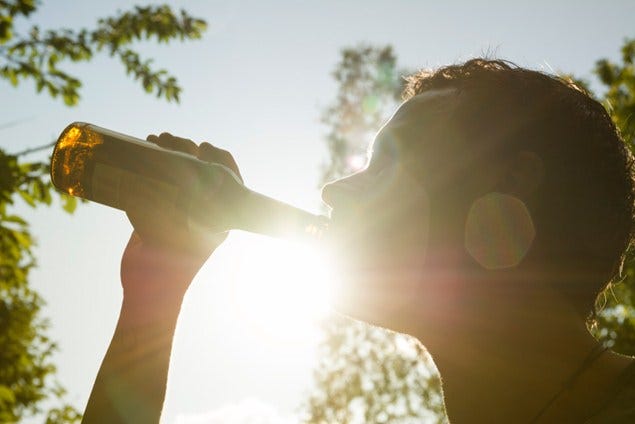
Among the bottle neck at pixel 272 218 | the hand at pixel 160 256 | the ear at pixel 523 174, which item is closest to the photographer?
the ear at pixel 523 174

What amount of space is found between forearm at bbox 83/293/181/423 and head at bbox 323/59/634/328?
0.77m

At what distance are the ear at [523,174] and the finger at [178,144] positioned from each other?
4.03 feet

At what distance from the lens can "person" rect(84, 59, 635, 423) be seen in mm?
1776

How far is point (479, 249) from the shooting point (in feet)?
6.16

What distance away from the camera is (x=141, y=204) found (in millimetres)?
2246

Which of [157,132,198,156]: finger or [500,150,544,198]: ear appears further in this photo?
[157,132,198,156]: finger

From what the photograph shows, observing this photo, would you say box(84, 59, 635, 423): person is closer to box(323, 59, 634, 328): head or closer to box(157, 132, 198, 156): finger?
box(323, 59, 634, 328): head

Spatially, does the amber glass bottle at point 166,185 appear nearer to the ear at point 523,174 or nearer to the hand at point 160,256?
the hand at point 160,256

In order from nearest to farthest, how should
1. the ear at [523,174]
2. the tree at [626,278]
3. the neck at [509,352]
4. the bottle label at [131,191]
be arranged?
the neck at [509,352]
the ear at [523,174]
the bottle label at [131,191]
the tree at [626,278]

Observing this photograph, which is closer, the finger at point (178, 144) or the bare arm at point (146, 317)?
the bare arm at point (146, 317)

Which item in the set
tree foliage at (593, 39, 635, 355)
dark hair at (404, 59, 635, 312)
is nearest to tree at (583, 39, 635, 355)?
tree foliage at (593, 39, 635, 355)

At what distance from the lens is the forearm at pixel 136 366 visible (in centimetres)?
191

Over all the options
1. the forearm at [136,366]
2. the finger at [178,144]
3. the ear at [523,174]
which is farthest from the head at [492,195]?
the forearm at [136,366]

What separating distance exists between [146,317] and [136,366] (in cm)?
18
